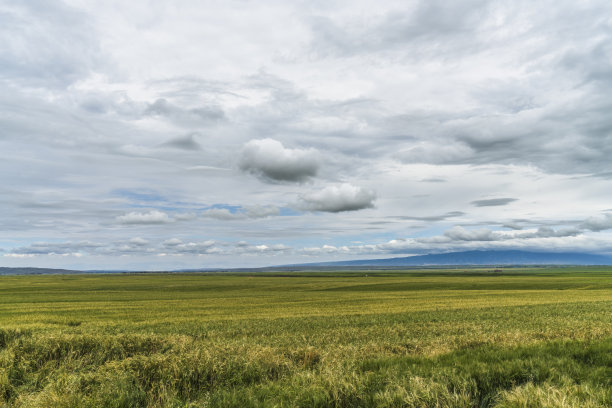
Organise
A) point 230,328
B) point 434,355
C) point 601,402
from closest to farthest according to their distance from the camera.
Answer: point 601,402, point 434,355, point 230,328

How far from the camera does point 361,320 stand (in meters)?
29.0

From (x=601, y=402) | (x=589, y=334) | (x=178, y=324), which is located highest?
(x=601, y=402)

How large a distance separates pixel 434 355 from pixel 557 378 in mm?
3918

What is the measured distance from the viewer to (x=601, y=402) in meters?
6.75

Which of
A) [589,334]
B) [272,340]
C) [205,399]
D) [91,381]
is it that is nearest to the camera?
[205,399]

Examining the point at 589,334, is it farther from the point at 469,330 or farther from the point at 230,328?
the point at 230,328

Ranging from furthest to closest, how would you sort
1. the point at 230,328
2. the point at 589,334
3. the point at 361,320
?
the point at 361,320 → the point at 230,328 → the point at 589,334

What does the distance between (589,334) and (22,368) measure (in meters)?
21.8

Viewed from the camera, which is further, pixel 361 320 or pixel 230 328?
pixel 361 320

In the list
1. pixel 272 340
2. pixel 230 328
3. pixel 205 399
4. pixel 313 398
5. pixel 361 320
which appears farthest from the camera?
pixel 361 320

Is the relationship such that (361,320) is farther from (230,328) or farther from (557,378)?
(557,378)

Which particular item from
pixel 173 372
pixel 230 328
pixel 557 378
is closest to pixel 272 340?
pixel 230 328

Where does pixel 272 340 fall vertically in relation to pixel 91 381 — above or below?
below

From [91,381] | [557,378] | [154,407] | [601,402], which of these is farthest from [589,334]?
[91,381]
